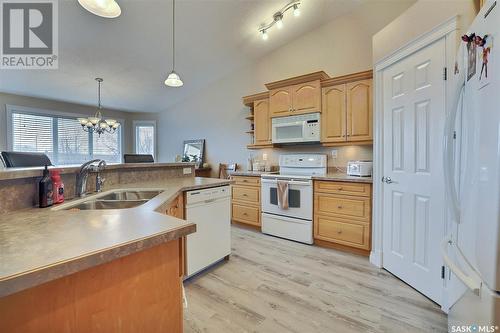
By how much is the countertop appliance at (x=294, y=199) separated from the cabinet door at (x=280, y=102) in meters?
0.70

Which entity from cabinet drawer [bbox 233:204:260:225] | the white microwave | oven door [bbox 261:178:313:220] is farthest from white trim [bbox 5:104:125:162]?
oven door [bbox 261:178:313:220]

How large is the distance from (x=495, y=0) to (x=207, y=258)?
2.47 meters

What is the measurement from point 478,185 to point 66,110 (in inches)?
265

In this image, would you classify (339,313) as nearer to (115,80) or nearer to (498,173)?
(498,173)

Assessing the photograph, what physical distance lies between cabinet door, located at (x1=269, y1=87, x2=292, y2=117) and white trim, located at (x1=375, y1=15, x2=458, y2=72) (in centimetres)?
129

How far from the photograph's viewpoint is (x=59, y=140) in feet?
16.5

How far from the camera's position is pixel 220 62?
4.27 meters

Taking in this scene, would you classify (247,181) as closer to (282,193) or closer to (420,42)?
(282,193)

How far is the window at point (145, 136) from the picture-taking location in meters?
6.29

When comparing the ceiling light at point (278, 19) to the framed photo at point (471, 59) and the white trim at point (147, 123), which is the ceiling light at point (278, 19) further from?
the white trim at point (147, 123)

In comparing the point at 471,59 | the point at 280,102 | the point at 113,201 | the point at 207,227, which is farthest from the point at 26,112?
the point at 471,59

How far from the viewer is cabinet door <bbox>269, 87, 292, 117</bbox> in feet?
11.1

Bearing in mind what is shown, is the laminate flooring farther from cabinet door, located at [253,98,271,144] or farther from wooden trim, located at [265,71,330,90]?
wooden trim, located at [265,71,330,90]

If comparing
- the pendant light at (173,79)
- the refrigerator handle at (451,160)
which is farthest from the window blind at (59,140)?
the refrigerator handle at (451,160)
